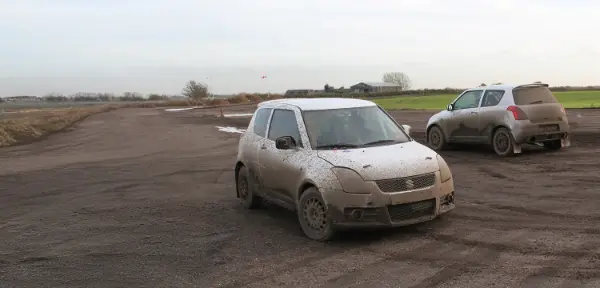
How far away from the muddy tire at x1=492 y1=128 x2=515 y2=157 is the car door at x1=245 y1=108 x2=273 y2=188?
679 centimetres

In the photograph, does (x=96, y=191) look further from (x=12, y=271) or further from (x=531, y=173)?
(x=531, y=173)

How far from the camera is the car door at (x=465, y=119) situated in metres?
13.8

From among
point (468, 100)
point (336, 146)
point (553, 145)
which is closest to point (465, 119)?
point (468, 100)

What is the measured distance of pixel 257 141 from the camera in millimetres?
8320

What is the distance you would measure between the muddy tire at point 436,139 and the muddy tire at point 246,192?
302 inches

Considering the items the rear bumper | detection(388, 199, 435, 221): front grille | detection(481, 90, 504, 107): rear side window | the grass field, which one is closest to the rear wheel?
the rear bumper

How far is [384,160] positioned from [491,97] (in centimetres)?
804

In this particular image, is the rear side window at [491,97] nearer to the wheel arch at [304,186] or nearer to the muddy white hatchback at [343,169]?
the muddy white hatchback at [343,169]

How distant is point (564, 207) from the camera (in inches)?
300

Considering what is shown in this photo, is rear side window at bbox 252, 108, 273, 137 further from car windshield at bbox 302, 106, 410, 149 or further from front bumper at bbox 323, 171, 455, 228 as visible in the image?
front bumper at bbox 323, 171, 455, 228

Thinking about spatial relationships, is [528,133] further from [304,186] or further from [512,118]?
[304,186]

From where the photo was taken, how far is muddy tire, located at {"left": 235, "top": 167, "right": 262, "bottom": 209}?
28.0 ft

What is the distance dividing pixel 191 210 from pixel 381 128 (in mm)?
3362

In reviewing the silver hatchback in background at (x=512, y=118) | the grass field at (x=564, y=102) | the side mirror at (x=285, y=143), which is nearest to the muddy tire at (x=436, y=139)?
the silver hatchback in background at (x=512, y=118)
